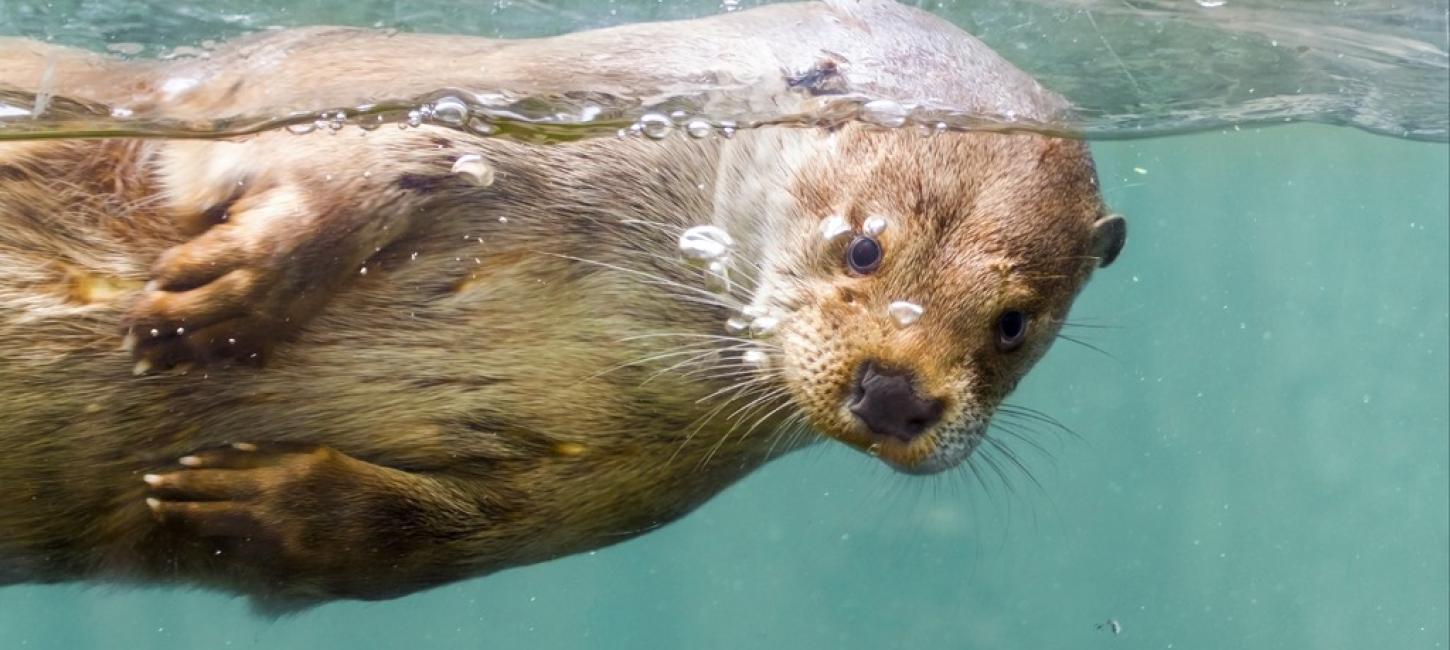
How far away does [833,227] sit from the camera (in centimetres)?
359

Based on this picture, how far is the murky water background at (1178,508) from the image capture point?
20.6m

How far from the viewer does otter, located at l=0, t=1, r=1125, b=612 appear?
10.9 feet

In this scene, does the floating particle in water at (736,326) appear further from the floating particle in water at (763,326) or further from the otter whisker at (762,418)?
the otter whisker at (762,418)

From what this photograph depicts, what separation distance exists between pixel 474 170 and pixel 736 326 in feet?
2.87

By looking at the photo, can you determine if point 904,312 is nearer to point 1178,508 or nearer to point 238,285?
point 238,285

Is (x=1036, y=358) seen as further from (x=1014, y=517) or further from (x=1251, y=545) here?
(x=1251, y=545)

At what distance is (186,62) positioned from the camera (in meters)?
3.77

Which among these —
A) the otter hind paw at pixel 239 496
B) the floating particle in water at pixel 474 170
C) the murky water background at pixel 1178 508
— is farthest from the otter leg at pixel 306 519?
the murky water background at pixel 1178 508

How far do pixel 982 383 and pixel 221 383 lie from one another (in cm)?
200

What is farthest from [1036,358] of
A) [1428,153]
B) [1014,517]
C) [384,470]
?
[1014,517]

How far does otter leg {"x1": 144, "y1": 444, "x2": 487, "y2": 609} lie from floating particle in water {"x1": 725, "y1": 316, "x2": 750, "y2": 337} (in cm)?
87

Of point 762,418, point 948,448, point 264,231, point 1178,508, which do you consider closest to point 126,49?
point 264,231

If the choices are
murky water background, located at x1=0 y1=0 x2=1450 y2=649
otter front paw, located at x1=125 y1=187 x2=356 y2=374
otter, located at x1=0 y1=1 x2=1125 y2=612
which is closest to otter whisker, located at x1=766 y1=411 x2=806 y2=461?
otter, located at x1=0 y1=1 x2=1125 y2=612

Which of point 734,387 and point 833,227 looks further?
point 734,387
